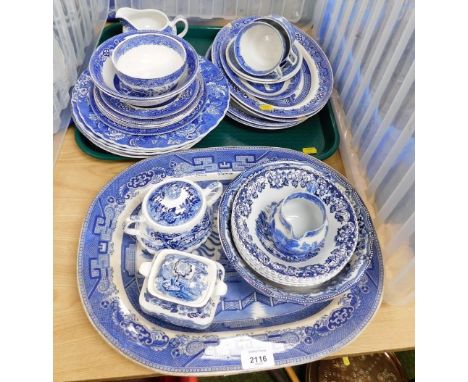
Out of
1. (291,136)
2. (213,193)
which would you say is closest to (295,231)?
(213,193)

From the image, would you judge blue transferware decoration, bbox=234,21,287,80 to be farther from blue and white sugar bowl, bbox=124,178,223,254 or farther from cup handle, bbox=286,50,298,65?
blue and white sugar bowl, bbox=124,178,223,254

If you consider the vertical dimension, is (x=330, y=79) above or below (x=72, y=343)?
above

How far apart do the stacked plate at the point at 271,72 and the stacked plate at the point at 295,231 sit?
0.54ft

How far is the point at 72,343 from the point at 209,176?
1.13 ft

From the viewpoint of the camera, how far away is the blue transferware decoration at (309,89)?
87 cm

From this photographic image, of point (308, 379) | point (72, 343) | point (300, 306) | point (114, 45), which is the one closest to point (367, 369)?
point (308, 379)

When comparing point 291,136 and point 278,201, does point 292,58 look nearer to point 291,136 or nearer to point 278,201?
point 291,136

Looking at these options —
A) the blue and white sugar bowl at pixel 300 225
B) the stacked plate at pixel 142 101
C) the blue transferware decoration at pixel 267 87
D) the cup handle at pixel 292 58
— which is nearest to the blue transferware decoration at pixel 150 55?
the stacked plate at pixel 142 101

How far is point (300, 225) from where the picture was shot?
72 centimetres

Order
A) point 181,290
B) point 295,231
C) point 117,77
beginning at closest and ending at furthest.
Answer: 1. point 181,290
2. point 295,231
3. point 117,77

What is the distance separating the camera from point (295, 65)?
924 millimetres

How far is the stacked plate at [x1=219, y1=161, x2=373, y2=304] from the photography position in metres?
0.65

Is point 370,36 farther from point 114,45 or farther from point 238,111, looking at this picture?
point 114,45

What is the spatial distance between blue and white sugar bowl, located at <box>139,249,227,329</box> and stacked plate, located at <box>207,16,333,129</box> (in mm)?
362
